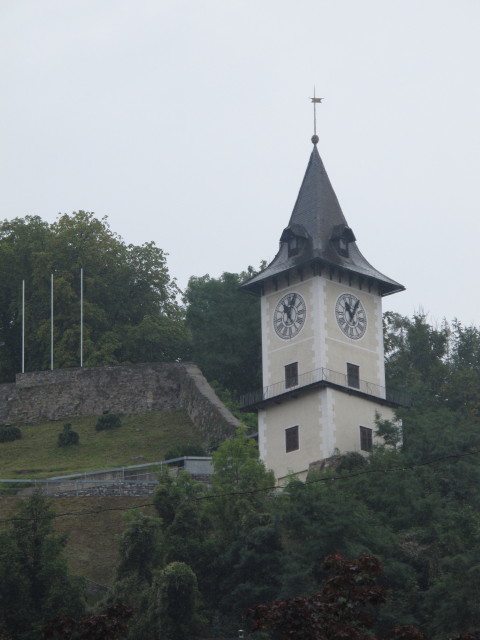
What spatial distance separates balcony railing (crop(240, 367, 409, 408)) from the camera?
55.2 metres

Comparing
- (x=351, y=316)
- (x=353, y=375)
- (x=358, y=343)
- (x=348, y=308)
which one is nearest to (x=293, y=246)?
(x=348, y=308)

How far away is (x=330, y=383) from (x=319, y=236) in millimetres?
6406

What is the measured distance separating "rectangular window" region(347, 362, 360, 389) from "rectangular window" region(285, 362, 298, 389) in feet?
5.99

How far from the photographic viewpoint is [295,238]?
192 ft

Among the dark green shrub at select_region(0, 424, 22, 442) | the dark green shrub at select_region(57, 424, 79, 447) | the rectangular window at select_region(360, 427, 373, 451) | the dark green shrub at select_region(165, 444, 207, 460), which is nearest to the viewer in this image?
the rectangular window at select_region(360, 427, 373, 451)

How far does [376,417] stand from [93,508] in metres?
10.5

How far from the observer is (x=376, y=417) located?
2158 inches

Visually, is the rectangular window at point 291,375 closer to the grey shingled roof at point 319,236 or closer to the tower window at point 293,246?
the grey shingled roof at point 319,236

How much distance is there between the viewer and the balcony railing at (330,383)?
55188mm

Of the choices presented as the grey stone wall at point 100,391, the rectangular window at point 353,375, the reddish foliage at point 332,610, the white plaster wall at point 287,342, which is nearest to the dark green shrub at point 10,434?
the grey stone wall at point 100,391

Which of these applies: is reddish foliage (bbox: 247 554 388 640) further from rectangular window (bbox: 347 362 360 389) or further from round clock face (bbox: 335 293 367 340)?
round clock face (bbox: 335 293 367 340)

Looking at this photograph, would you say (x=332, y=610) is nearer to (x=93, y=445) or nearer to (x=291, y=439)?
(x=291, y=439)

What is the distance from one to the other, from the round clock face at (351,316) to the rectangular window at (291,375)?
218cm

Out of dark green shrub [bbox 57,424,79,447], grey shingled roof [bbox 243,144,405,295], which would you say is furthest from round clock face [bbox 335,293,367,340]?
dark green shrub [bbox 57,424,79,447]
